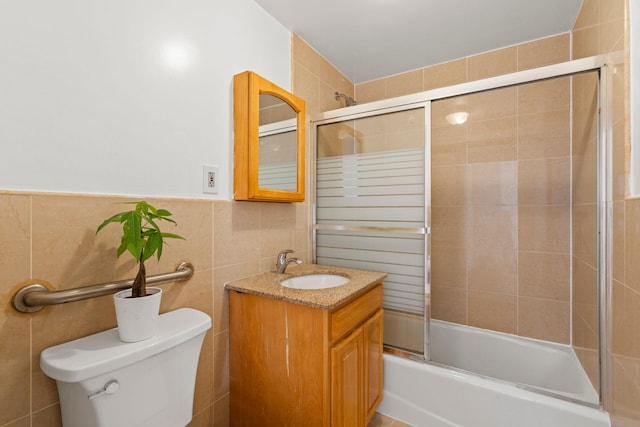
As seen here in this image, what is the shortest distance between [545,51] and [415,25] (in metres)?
0.98

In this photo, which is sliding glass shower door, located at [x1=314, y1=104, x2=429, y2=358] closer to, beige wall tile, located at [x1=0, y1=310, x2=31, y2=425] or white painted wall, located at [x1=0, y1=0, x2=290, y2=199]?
white painted wall, located at [x1=0, y1=0, x2=290, y2=199]

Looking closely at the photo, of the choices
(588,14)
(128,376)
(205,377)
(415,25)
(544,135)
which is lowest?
(205,377)

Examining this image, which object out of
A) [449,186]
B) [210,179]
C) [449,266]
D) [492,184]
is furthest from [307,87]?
[449,266]

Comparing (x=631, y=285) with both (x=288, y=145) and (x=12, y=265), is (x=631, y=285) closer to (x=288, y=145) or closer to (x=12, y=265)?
(x=288, y=145)

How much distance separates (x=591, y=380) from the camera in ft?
4.71

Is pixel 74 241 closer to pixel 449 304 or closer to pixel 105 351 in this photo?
pixel 105 351

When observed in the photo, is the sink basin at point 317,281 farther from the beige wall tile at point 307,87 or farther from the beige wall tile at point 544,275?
the beige wall tile at point 544,275

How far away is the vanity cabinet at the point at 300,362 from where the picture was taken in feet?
3.73

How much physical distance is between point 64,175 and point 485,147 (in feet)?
8.08

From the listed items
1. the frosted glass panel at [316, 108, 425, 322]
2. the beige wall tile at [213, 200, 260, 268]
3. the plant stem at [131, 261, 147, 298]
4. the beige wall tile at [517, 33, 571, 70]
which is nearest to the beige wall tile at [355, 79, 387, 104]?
the frosted glass panel at [316, 108, 425, 322]

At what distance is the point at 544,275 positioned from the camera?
1975 millimetres

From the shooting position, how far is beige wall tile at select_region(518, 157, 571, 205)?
6.25 feet

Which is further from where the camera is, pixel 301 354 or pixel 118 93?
pixel 301 354

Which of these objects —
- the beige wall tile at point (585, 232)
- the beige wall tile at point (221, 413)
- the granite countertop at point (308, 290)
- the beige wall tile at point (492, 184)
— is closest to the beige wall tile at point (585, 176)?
the beige wall tile at point (585, 232)
